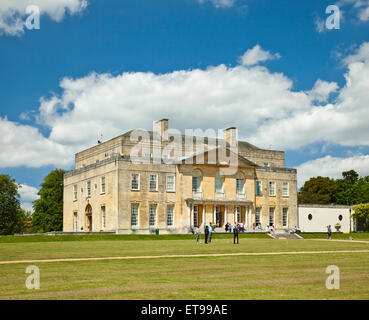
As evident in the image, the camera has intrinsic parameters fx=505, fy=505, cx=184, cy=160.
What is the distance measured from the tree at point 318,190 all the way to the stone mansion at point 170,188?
25.5 metres

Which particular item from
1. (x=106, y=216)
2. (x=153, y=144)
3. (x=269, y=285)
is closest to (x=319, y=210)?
(x=153, y=144)

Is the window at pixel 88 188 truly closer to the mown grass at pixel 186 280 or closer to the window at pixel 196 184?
the window at pixel 196 184

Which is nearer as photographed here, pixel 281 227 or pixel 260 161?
pixel 281 227

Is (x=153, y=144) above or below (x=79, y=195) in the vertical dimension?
above

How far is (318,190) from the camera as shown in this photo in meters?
93.7

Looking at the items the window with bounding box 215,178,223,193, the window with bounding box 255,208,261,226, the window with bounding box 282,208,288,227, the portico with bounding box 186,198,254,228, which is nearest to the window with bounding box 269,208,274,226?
the window with bounding box 282,208,288,227

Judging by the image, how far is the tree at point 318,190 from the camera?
91.8 meters

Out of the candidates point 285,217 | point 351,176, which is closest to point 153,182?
point 285,217

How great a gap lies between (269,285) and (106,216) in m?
46.4

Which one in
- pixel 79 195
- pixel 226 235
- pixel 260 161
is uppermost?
pixel 260 161

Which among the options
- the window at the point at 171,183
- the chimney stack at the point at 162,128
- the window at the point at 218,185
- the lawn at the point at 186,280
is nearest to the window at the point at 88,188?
the window at the point at 171,183

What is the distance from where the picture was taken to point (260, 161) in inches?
2931

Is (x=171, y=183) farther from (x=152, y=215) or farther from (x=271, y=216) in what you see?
(x=271, y=216)
